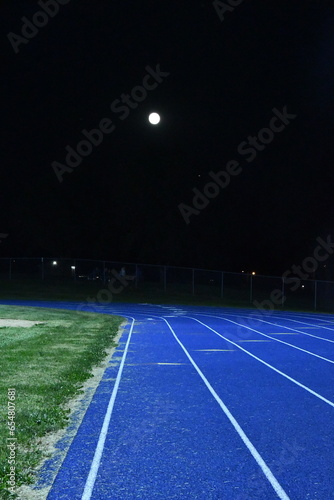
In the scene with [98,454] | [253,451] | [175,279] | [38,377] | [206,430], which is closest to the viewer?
[98,454]

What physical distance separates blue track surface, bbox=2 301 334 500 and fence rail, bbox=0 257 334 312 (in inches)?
917

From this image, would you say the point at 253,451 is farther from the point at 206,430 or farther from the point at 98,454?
the point at 98,454

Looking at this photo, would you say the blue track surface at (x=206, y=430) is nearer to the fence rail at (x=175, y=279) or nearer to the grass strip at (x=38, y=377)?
the grass strip at (x=38, y=377)

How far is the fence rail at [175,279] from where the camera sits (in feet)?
120

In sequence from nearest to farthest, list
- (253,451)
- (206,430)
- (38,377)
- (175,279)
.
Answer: (253,451) → (206,430) → (38,377) → (175,279)

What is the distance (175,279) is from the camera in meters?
39.0

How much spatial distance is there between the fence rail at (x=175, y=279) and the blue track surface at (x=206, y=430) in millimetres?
23299

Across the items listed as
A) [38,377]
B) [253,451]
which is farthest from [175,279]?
[253,451]

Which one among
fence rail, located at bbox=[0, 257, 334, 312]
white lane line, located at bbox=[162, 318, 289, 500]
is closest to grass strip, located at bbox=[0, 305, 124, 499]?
white lane line, located at bbox=[162, 318, 289, 500]

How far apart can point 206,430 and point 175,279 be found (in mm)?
32496

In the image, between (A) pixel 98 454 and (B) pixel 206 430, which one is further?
(B) pixel 206 430

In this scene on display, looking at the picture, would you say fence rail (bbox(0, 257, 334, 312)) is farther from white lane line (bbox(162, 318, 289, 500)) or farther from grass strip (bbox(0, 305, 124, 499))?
white lane line (bbox(162, 318, 289, 500))

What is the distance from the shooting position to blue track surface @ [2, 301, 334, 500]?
479 centimetres

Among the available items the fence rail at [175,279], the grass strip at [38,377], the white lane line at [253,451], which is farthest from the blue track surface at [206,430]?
the fence rail at [175,279]
